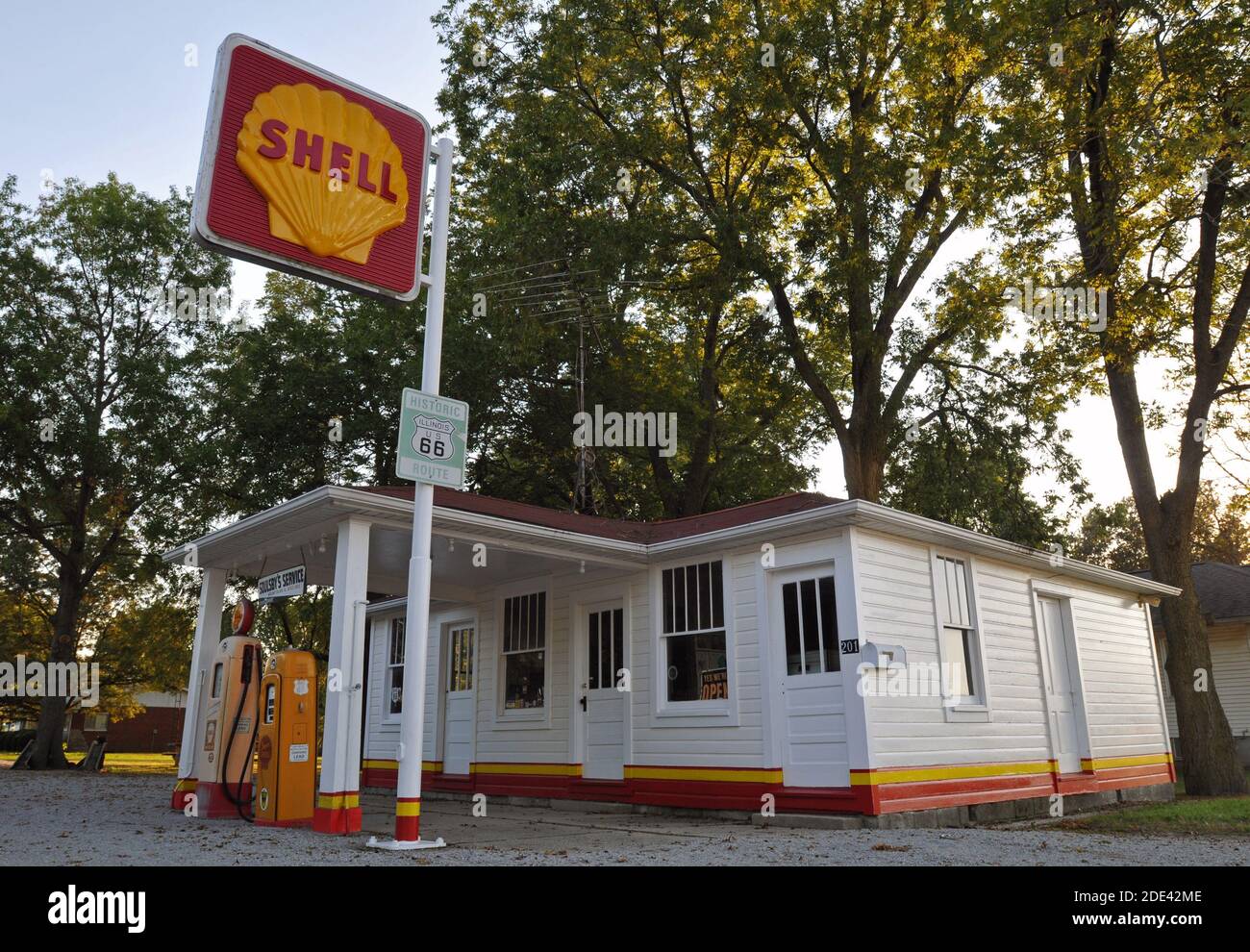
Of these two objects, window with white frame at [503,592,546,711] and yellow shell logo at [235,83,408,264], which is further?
window with white frame at [503,592,546,711]

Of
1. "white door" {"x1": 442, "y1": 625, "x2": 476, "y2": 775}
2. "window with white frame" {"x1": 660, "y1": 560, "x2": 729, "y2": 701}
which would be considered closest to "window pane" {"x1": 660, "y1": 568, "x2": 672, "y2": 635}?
"window with white frame" {"x1": 660, "y1": 560, "x2": 729, "y2": 701}

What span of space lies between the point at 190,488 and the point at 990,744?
20.4 meters

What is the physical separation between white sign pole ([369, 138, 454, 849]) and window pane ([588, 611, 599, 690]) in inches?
188

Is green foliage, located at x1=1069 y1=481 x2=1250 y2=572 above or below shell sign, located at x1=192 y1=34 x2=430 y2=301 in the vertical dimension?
above

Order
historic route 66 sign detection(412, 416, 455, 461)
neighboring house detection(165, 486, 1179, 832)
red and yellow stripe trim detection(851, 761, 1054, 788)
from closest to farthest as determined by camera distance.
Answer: historic route 66 sign detection(412, 416, 455, 461) < red and yellow stripe trim detection(851, 761, 1054, 788) < neighboring house detection(165, 486, 1179, 832)

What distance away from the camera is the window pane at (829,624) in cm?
952

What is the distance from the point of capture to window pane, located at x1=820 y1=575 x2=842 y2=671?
31.2ft

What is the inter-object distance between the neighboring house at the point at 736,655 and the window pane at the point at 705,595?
0.02 m

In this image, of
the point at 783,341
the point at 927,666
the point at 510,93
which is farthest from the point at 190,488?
the point at 927,666

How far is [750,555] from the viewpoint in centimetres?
1043

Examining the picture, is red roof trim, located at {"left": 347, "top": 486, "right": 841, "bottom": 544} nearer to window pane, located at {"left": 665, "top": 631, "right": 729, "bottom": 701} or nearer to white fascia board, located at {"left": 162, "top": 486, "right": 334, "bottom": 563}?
white fascia board, located at {"left": 162, "top": 486, "right": 334, "bottom": 563}

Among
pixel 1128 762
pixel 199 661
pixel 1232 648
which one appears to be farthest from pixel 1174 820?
pixel 1232 648

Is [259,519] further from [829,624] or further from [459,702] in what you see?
[829,624]
